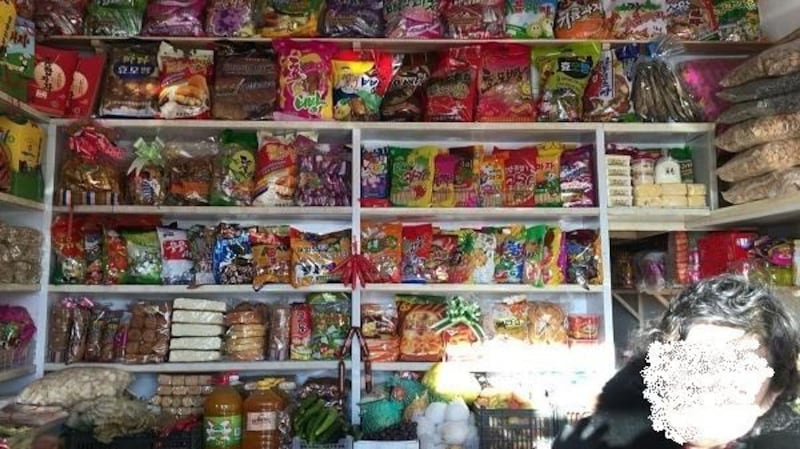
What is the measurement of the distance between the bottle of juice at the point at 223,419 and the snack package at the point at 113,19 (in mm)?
1565

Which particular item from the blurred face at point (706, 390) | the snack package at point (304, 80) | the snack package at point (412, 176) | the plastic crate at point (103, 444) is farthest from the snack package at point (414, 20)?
the blurred face at point (706, 390)

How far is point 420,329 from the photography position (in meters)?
2.72

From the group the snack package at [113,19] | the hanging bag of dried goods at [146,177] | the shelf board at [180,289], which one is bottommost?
the shelf board at [180,289]

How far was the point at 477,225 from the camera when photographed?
2.95 meters

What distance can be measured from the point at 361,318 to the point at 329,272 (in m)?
0.24

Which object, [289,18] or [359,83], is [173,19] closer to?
[289,18]

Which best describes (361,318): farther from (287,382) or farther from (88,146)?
(88,146)

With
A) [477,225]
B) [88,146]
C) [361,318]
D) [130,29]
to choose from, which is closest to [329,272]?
[361,318]

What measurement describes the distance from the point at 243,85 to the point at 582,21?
1513mm

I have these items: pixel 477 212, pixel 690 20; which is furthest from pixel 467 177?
pixel 690 20

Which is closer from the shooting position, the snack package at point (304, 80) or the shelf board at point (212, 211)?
the shelf board at point (212, 211)

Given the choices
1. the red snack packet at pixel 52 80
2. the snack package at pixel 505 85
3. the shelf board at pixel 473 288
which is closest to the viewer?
the red snack packet at pixel 52 80

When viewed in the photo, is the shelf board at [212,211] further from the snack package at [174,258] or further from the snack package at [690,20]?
the snack package at [690,20]

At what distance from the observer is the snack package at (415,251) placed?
109 inches
